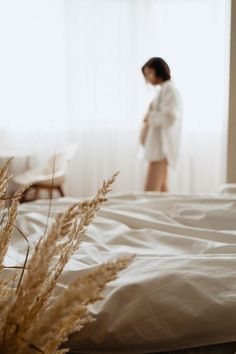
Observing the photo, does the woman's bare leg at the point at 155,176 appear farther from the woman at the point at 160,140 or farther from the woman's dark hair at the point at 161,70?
the woman's dark hair at the point at 161,70

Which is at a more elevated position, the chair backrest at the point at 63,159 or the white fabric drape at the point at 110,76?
the white fabric drape at the point at 110,76

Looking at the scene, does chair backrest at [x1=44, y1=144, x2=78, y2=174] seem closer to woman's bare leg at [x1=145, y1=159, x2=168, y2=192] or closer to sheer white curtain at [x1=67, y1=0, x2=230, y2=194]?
sheer white curtain at [x1=67, y1=0, x2=230, y2=194]

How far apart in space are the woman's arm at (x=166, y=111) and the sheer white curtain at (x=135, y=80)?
948 millimetres

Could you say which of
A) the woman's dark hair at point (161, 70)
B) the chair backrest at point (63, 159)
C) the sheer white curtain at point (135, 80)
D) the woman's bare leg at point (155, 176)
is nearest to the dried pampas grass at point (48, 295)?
the woman's dark hair at point (161, 70)

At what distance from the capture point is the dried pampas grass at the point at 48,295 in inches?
15.8

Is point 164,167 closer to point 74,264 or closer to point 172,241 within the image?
point 172,241

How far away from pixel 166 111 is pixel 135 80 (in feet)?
5.06

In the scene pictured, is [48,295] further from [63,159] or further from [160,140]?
[63,159]

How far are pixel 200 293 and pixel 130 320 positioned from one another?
0.60ft

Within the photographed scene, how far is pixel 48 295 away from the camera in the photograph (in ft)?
1.62

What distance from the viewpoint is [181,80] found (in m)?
4.85

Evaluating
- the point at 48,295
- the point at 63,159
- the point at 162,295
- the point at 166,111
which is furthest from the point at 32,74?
the point at 48,295

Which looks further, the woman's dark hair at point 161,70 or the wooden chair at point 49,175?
the wooden chair at point 49,175

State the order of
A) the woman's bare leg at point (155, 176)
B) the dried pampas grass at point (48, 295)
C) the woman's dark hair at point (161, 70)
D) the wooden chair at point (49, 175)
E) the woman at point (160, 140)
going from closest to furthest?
the dried pampas grass at point (48, 295) → the woman's dark hair at point (161, 70) → the woman at point (160, 140) → the woman's bare leg at point (155, 176) → the wooden chair at point (49, 175)
